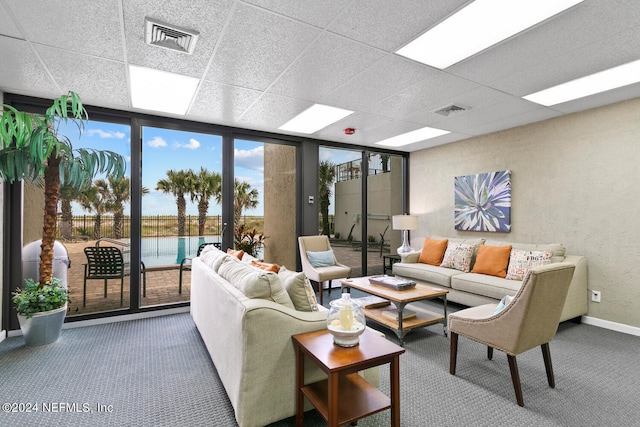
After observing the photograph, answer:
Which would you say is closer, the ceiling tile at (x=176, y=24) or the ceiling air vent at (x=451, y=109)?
the ceiling tile at (x=176, y=24)

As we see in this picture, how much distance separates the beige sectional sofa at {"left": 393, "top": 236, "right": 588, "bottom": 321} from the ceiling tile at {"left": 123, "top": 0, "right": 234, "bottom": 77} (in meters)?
3.78

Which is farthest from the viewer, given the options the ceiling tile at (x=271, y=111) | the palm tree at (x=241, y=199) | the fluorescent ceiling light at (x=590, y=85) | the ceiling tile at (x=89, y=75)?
the palm tree at (x=241, y=199)

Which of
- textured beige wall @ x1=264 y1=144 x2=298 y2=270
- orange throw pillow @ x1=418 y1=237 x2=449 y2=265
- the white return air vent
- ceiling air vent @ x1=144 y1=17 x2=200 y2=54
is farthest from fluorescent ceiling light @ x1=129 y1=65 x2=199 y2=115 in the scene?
orange throw pillow @ x1=418 y1=237 x2=449 y2=265

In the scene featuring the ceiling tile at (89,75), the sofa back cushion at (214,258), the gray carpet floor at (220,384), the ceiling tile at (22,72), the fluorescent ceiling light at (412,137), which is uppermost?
the fluorescent ceiling light at (412,137)

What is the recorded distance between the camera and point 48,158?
3.05 meters

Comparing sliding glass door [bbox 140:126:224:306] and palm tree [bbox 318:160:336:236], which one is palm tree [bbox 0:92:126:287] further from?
palm tree [bbox 318:160:336:236]

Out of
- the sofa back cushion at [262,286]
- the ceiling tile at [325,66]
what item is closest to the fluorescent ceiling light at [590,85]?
the ceiling tile at [325,66]

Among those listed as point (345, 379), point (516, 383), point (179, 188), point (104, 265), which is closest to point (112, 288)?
point (104, 265)

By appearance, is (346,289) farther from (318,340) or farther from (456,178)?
(456,178)

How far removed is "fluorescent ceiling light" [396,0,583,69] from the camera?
6.23ft

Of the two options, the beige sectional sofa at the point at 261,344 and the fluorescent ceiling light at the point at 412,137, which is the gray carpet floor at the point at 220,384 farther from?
the fluorescent ceiling light at the point at 412,137

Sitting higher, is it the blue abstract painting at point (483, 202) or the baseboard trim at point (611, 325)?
the blue abstract painting at point (483, 202)

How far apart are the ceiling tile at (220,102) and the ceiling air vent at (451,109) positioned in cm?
218

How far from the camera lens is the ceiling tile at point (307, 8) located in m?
1.89
